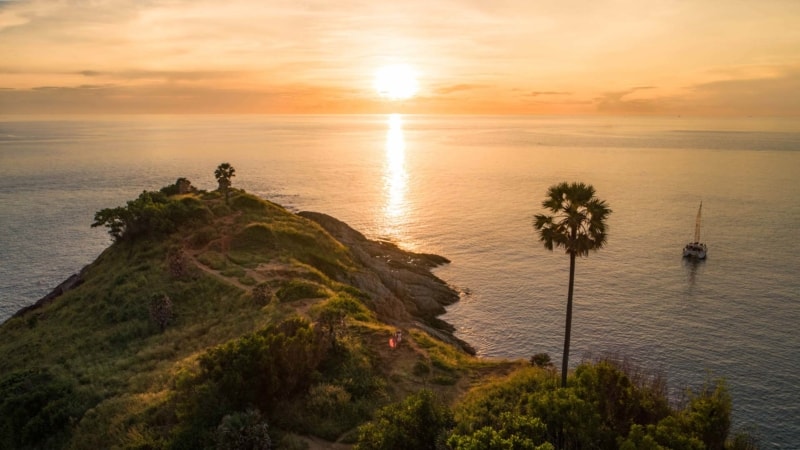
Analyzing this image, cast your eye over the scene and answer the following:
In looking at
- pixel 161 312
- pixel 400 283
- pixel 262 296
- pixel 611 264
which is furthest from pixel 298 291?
pixel 611 264

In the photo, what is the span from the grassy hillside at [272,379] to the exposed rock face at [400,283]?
1130mm

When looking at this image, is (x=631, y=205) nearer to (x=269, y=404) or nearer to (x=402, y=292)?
(x=402, y=292)

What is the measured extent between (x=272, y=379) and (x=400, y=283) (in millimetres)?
45803

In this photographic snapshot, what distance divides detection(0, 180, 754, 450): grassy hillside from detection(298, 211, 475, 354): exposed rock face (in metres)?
1.13

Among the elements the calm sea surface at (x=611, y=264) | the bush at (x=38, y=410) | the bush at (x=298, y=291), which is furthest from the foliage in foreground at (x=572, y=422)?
the calm sea surface at (x=611, y=264)

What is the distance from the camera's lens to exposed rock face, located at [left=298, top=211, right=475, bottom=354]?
5928cm

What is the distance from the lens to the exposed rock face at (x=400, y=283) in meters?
59.3

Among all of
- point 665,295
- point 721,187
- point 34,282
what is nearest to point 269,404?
point 665,295

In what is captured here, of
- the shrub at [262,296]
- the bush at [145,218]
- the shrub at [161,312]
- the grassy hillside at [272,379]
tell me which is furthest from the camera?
the bush at [145,218]

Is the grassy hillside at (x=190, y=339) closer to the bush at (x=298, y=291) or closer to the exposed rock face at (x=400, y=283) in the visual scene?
the bush at (x=298, y=291)

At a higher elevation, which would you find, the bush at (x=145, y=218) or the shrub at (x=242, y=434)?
the bush at (x=145, y=218)

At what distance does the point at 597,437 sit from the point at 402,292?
161 feet

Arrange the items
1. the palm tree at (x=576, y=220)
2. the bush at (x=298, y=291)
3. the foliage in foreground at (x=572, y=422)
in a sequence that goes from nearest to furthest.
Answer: the foliage in foreground at (x=572, y=422) → the palm tree at (x=576, y=220) → the bush at (x=298, y=291)

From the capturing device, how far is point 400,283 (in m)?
72.1
